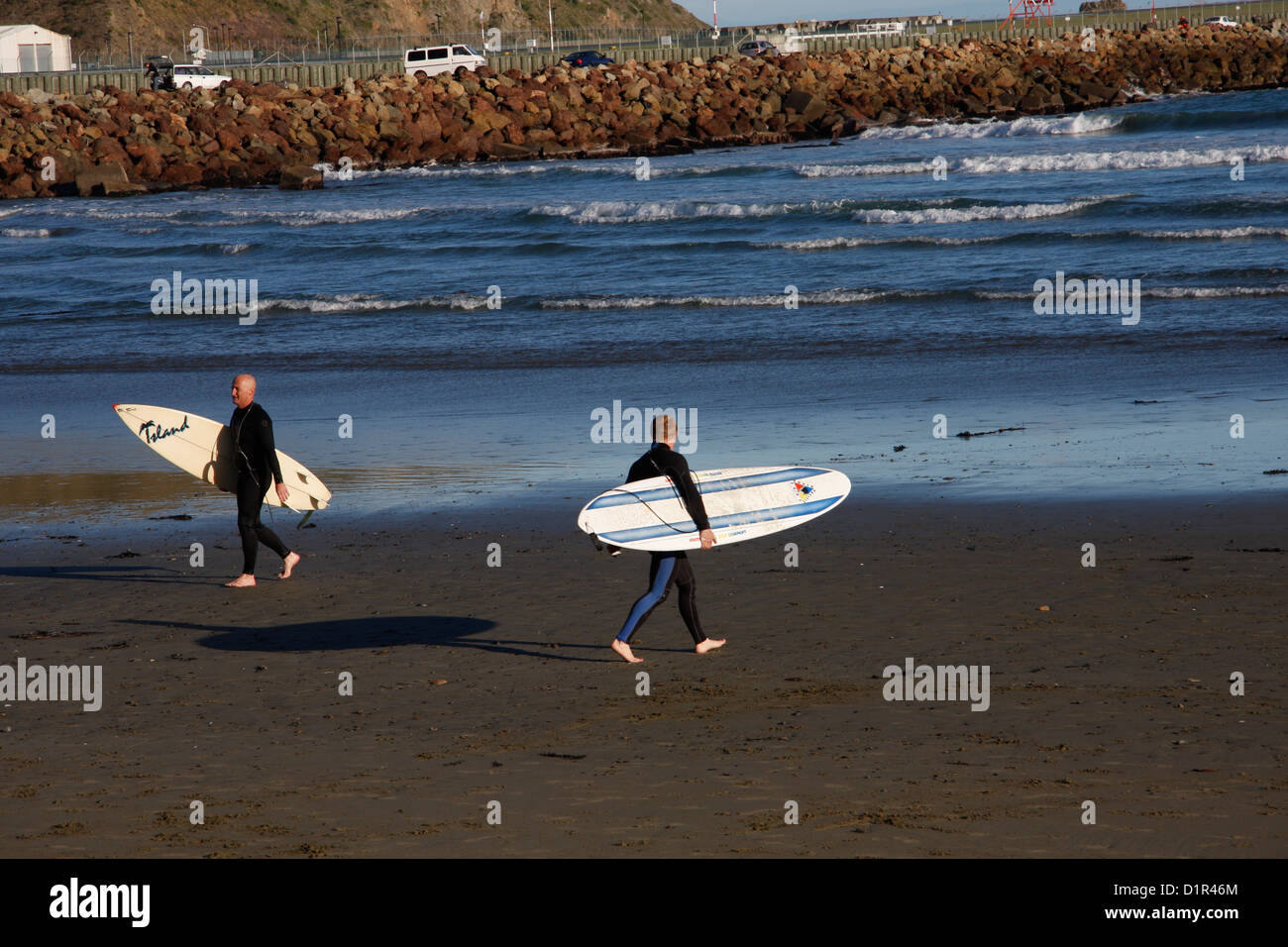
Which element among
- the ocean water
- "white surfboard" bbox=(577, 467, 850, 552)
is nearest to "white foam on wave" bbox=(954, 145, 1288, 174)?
the ocean water

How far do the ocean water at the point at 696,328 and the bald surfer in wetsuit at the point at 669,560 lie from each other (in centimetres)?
358

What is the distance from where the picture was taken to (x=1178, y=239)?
23906 mm

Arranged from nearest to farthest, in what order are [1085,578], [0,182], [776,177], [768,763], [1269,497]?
[768,763]
[1085,578]
[1269,497]
[776,177]
[0,182]

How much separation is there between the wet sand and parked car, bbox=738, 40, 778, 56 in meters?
56.3

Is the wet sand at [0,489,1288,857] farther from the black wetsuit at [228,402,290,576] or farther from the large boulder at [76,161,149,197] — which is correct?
the large boulder at [76,161,149,197]

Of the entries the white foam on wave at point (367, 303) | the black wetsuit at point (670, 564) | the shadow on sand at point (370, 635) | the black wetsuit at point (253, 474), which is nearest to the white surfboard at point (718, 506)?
the black wetsuit at point (670, 564)

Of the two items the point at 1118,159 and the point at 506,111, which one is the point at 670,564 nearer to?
the point at 1118,159

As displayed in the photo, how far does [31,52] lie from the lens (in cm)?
6875

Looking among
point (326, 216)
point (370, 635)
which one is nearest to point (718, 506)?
point (370, 635)

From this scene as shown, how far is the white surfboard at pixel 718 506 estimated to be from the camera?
7.44 meters

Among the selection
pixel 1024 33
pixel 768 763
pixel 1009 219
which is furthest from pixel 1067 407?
pixel 1024 33

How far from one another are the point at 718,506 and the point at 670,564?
0.89 meters
